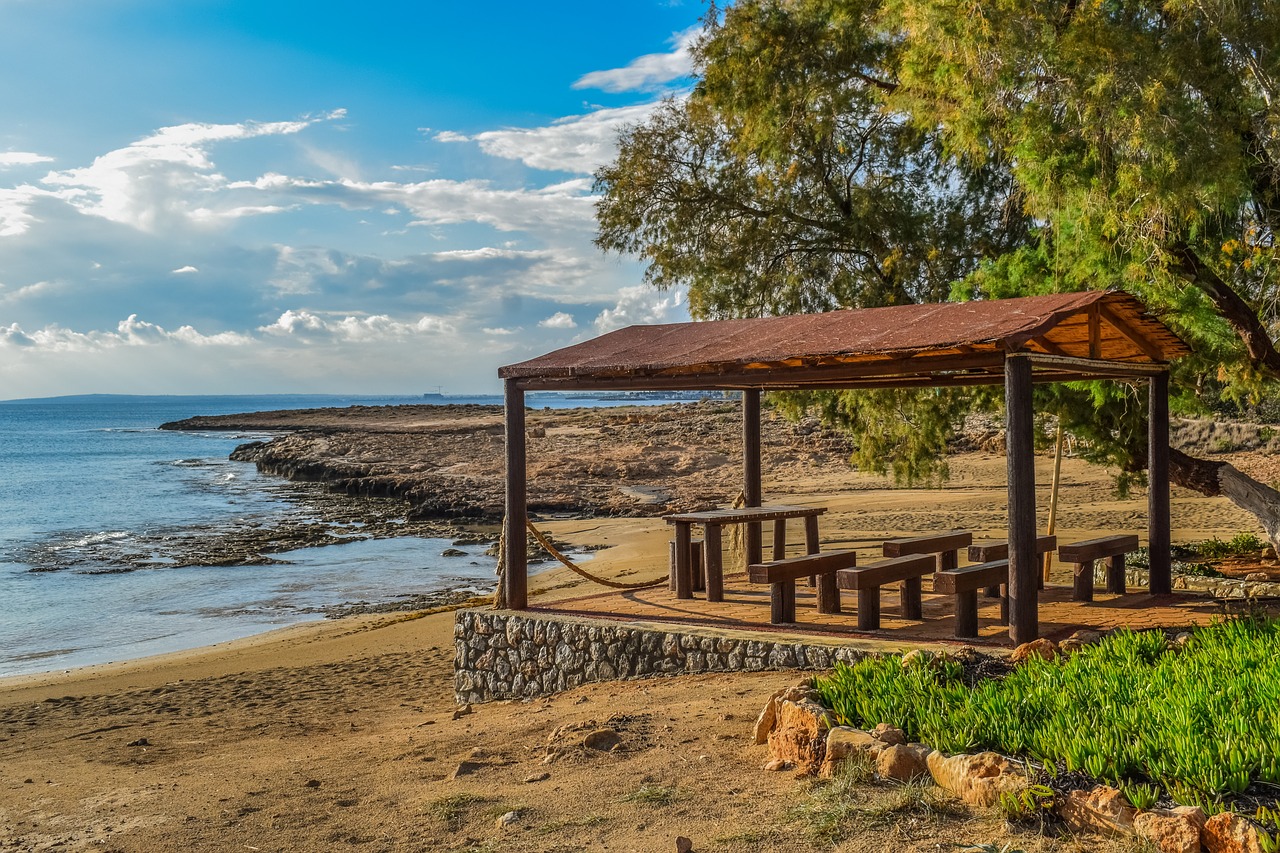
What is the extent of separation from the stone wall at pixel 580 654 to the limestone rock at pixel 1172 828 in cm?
329

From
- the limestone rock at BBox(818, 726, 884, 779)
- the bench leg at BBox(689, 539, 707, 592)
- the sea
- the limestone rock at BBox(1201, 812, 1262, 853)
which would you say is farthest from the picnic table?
the sea

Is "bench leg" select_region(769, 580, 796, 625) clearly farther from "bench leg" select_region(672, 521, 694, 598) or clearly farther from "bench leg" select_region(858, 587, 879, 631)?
"bench leg" select_region(672, 521, 694, 598)

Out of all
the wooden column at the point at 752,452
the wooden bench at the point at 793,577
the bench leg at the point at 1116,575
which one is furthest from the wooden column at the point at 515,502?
the bench leg at the point at 1116,575

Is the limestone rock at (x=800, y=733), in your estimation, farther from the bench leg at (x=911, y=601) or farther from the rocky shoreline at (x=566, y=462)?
the rocky shoreline at (x=566, y=462)

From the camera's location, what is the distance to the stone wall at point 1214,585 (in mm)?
9609

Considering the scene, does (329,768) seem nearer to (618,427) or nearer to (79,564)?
(79,564)

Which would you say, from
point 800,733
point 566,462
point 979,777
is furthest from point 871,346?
point 566,462

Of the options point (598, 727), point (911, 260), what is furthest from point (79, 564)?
point (598, 727)

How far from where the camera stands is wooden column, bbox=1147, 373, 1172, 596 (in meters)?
8.98

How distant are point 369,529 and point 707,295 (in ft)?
41.2

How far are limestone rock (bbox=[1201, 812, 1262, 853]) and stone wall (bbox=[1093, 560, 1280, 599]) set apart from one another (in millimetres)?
6536

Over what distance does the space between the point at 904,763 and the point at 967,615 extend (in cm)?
284

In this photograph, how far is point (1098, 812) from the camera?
12.7 ft

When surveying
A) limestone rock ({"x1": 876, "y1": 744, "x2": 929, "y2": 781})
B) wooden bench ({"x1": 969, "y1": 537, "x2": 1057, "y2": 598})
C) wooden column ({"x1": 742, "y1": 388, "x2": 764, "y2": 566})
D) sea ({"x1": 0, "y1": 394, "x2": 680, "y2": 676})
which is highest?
wooden column ({"x1": 742, "y1": 388, "x2": 764, "y2": 566})
